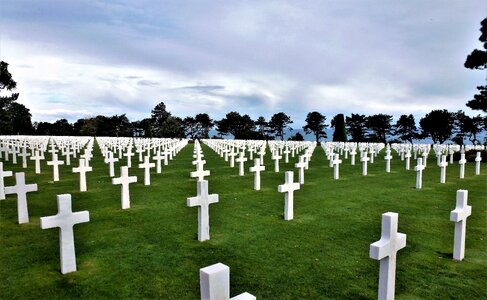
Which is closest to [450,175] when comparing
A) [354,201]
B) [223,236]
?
[354,201]

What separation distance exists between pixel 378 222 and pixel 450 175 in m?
9.93

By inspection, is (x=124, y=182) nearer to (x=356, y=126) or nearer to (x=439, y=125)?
(x=439, y=125)

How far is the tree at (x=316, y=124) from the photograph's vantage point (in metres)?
70.0

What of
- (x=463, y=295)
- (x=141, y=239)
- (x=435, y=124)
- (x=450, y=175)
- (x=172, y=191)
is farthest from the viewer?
(x=435, y=124)

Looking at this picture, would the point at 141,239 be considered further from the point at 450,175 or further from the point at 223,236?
the point at 450,175

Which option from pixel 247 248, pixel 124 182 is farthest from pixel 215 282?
pixel 124 182

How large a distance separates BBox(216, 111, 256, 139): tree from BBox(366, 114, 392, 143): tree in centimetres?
2253

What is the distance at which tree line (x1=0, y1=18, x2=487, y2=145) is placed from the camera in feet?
176

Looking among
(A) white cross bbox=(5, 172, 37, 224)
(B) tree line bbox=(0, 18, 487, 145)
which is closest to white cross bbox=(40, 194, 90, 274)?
(A) white cross bbox=(5, 172, 37, 224)

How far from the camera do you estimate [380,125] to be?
67312 millimetres

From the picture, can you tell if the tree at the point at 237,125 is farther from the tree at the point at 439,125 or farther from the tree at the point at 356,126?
the tree at the point at 439,125

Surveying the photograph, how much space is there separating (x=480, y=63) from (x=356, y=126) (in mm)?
47285

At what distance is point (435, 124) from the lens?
194 ft

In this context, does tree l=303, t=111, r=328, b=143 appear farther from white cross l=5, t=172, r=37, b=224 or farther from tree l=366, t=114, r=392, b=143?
white cross l=5, t=172, r=37, b=224
